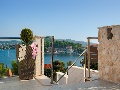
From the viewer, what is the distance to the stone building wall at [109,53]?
264 inches

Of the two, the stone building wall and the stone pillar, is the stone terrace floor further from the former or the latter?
the stone pillar

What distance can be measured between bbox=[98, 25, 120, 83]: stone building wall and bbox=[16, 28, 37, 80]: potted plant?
5.90 feet

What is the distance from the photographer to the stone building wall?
671 centimetres

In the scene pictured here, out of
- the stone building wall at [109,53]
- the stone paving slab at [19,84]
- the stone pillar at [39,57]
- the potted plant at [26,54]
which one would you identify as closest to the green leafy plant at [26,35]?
the potted plant at [26,54]

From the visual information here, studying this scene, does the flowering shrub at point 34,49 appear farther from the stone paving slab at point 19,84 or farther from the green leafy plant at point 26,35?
the stone paving slab at point 19,84

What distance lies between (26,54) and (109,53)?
217 cm

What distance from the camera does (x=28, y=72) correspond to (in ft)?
24.0

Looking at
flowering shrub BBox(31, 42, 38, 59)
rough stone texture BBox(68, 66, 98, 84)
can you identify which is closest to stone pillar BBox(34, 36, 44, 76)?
flowering shrub BBox(31, 42, 38, 59)

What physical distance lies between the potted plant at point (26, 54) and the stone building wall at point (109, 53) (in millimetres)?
1797

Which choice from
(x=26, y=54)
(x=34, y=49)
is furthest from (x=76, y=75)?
(x=26, y=54)

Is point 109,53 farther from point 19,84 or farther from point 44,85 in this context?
point 19,84

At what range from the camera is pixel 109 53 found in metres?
7.00

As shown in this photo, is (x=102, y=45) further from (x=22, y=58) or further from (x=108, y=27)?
(x=22, y=58)

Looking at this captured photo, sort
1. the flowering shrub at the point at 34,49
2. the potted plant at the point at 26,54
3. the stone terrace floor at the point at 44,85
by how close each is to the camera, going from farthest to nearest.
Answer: the flowering shrub at the point at 34,49
the potted plant at the point at 26,54
the stone terrace floor at the point at 44,85
